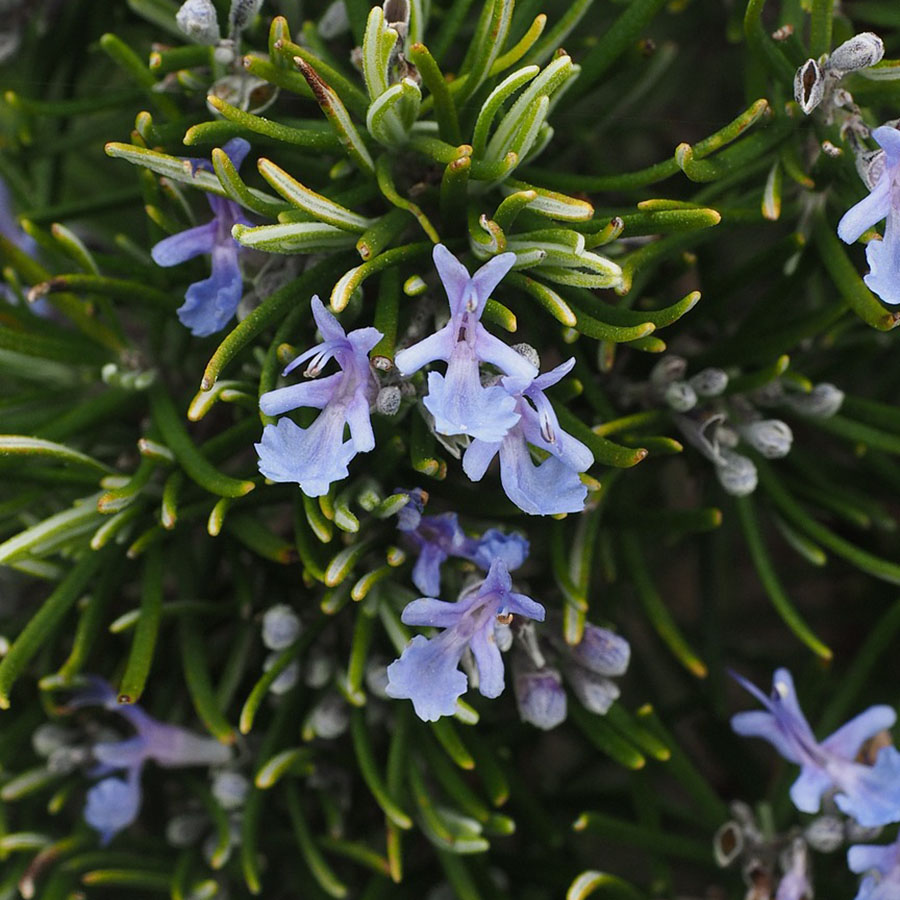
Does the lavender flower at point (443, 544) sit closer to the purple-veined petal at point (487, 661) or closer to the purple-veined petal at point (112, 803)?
the purple-veined petal at point (487, 661)

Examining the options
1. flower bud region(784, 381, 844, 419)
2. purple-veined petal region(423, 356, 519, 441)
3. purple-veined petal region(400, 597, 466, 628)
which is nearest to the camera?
purple-veined petal region(423, 356, 519, 441)

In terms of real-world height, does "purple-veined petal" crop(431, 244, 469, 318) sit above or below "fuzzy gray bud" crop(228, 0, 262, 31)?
below

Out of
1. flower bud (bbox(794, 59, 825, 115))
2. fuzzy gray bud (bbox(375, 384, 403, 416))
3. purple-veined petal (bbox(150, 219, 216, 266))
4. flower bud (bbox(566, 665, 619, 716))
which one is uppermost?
flower bud (bbox(794, 59, 825, 115))

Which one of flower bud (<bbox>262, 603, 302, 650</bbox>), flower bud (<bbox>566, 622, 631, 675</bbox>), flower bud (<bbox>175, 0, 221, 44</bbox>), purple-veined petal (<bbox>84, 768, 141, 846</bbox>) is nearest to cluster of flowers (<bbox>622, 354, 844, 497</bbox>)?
flower bud (<bbox>566, 622, 631, 675</bbox>)

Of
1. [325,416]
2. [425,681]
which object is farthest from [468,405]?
[425,681]

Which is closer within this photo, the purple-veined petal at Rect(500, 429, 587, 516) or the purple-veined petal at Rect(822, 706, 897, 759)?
the purple-veined petal at Rect(500, 429, 587, 516)

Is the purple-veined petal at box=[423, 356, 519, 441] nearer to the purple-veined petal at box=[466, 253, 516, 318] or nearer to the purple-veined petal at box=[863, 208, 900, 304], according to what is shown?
the purple-veined petal at box=[466, 253, 516, 318]

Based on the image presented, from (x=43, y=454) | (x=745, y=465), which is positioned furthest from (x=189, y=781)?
(x=745, y=465)
